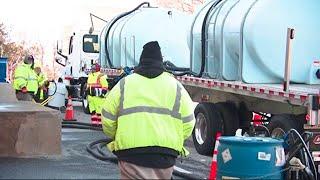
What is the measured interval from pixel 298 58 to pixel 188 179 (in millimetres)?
3343

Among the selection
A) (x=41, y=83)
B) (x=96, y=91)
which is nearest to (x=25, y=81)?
(x=96, y=91)

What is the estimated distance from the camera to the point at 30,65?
14648 mm

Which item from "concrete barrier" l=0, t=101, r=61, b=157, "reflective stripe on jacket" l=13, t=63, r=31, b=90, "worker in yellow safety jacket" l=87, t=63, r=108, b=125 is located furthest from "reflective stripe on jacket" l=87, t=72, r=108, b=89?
Result: "concrete barrier" l=0, t=101, r=61, b=157

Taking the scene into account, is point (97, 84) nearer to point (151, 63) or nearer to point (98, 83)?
point (98, 83)

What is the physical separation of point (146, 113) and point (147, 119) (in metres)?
0.05

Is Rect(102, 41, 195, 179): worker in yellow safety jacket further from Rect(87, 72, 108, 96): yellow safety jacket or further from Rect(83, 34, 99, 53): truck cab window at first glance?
Rect(83, 34, 99, 53): truck cab window

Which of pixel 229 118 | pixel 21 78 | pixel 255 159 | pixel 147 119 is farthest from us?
pixel 21 78

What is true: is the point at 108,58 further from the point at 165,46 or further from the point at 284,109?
the point at 284,109

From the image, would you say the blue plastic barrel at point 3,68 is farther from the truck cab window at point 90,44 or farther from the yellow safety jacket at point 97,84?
the truck cab window at point 90,44

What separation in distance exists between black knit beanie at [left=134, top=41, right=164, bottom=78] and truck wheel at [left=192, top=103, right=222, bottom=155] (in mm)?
6035

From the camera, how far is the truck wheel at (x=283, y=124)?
26.3ft

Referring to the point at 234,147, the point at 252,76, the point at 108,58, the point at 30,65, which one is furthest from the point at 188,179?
the point at 108,58

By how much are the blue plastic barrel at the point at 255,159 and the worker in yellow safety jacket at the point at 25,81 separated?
947cm

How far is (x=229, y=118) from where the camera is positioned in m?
10.4
